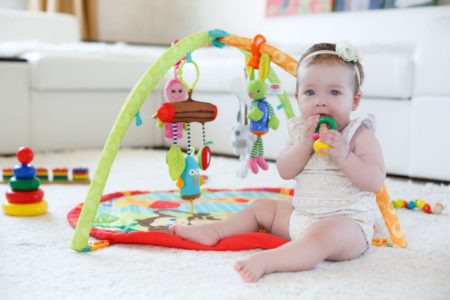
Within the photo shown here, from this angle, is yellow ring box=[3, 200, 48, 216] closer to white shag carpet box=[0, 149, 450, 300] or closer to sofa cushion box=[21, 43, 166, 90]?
white shag carpet box=[0, 149, 450, 300]

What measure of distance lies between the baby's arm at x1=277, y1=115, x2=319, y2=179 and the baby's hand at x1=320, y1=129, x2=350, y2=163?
39 millimetres

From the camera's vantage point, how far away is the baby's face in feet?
3.50

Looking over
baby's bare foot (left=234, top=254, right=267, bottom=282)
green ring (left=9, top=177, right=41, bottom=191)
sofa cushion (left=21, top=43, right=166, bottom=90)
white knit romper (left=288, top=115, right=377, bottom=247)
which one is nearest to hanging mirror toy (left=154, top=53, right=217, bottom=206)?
white knit romper (left=288, top=115, right=377, bottom=247)

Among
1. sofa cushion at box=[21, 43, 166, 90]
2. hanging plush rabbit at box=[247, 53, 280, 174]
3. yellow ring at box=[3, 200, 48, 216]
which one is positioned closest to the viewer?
hanging plush rabbit at box=[247, 53, 280, 174]

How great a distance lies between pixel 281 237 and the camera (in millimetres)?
1168

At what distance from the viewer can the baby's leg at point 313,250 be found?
94cm

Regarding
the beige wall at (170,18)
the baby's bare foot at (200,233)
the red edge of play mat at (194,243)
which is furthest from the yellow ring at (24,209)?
the beige wall at (170,18)

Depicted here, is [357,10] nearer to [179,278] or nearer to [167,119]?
[167,119]

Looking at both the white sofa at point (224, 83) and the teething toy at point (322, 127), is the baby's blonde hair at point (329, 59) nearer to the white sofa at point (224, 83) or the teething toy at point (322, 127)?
the teething toy at point (322, 127)

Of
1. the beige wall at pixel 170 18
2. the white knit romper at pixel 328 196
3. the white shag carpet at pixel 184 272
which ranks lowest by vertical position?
the white shag carpet at pixel 184 272

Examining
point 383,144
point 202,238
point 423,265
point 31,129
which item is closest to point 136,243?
point 202,238

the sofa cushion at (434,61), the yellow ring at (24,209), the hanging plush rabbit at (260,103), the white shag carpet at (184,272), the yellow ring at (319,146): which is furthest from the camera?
the sofa cushion at (434,61)

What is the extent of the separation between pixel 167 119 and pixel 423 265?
542mm

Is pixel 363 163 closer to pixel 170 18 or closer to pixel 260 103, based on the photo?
pixel 260 103
